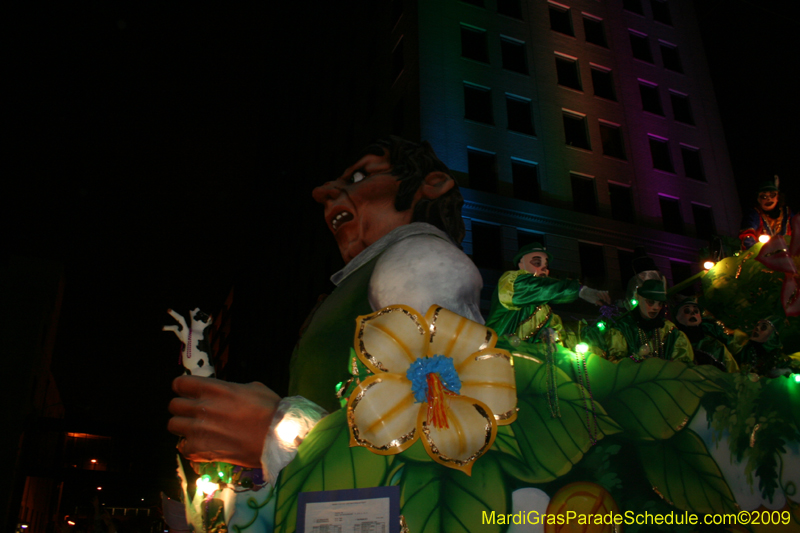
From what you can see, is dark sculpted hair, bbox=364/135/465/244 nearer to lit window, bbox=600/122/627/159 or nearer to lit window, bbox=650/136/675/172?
lit window, bbox=600/122/627/159

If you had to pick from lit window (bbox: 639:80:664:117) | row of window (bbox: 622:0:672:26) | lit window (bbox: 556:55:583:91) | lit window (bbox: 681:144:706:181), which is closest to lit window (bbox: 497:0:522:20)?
lit window (bbox: 556:55:583:91)

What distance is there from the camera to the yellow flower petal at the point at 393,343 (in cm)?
197

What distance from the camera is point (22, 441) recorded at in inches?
881

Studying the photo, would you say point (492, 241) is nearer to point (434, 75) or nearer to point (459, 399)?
point (434, 75)

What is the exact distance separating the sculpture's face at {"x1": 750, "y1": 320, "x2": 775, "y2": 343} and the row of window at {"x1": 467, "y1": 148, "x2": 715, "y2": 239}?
480 inches

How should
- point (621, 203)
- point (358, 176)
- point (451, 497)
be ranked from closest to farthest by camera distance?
point (451, 497) < point (358, 176) < point (621, 203)

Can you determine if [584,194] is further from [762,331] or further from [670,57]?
[762,331]

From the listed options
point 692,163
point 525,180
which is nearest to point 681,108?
point 692,163

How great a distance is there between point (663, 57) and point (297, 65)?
17.9 m

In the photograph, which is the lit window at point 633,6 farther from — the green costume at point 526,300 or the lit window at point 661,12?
the green costume at point 526,300

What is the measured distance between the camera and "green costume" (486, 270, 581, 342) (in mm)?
2771

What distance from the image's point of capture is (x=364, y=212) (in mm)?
2973

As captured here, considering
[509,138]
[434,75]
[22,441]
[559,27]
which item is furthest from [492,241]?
[22,441]

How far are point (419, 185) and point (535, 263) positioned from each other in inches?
33.9
